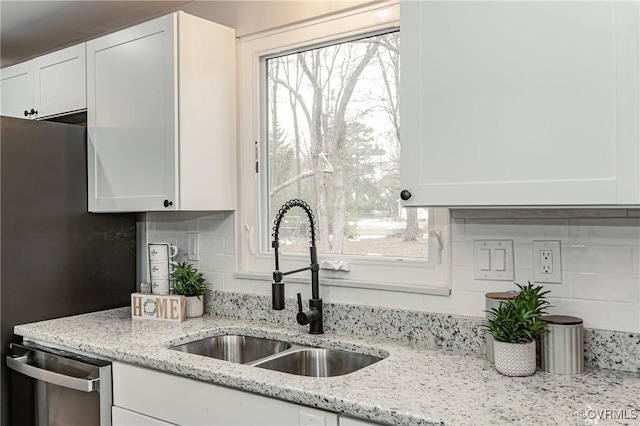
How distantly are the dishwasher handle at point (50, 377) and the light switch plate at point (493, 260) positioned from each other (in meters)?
1.37

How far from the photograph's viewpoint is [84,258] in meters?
2.62

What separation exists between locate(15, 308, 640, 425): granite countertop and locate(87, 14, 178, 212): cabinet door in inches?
25.3

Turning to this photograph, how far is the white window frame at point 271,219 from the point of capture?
198 cm

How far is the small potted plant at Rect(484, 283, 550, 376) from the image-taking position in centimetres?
154

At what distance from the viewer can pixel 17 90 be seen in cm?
297

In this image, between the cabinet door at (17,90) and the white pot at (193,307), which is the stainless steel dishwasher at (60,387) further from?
the cabinet door at (17,90)

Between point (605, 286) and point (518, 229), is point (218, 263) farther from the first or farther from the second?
point (605, 286)

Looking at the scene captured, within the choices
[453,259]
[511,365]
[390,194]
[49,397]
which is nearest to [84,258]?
[49,397]

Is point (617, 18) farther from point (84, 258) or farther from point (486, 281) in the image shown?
point (84, 258)

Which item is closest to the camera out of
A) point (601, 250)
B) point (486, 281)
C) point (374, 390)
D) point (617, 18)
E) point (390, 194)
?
point (617, 18)

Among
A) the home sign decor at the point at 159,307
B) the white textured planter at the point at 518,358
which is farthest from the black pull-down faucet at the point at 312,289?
the white textured planter at the point at 518,358

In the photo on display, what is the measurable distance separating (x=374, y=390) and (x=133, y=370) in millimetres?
905

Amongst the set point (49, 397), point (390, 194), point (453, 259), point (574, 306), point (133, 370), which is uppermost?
point (390, 194)

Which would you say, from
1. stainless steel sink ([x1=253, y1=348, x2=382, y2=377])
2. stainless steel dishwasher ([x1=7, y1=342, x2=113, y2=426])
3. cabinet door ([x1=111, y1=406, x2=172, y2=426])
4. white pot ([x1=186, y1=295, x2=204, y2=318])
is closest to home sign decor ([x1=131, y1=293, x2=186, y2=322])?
white pot ([x1=186, y1=295, x2=204, y2=318])
